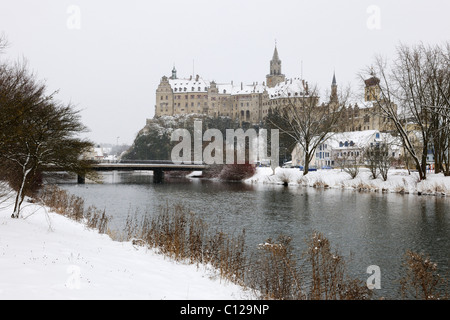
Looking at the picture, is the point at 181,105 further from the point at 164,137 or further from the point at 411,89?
the point at 411,89

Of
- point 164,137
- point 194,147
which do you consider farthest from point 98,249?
point 164,137

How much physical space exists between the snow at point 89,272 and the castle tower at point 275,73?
164993mm

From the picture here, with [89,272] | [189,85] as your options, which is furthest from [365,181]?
[189,85]

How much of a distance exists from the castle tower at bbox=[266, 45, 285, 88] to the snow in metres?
165

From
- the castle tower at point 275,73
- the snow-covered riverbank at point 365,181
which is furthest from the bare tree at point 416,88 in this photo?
the castle tower at point 275,73

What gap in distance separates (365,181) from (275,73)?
13240 cm

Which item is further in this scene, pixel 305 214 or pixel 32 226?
pixel 305 214

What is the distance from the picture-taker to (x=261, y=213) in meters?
27.6

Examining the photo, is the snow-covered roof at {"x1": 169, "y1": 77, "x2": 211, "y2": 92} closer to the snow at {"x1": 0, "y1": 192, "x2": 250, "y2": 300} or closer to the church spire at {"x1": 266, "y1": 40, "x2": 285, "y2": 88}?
the church spire at {"x1": 266, "y1": 40, "x2": 285, "y2": 88}

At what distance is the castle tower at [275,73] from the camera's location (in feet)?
569

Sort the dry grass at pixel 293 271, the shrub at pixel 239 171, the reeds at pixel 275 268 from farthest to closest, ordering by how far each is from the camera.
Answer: the shrub at pixel 239 171
the reeds at pixel 275 268
the dry grass at pixel 293 271

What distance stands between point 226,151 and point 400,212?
54384 mm

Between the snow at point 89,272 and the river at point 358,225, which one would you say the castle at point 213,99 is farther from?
the snow at point 89,272

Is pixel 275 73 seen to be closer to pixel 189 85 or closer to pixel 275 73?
pixel 275 73
